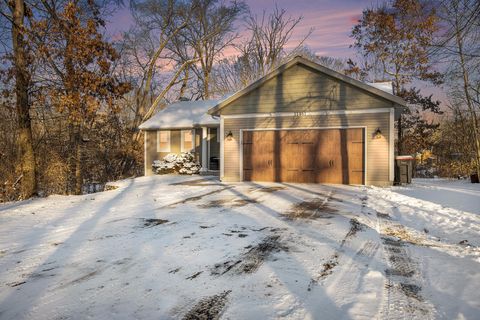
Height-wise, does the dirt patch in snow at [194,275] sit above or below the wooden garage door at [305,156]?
below

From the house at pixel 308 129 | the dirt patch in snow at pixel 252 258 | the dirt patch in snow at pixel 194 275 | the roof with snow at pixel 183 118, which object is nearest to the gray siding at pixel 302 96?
the house at pixel 308 129

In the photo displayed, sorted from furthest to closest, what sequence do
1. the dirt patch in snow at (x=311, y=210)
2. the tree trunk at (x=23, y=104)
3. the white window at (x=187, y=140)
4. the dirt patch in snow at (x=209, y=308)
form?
1. the white window at (x=187, y=140)
2. the tree trunk at (x=23, y=104)
3. the dirt patch in snow at (x=311, y=210)
4. the dirt patch in snow at (x=209, y=308)

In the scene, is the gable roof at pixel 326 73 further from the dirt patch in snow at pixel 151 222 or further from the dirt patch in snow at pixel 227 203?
the dirt patch in snow at pixel 151 222

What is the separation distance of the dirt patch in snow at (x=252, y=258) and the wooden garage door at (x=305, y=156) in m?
8.09

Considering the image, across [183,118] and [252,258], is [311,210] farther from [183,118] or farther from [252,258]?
[183,118]

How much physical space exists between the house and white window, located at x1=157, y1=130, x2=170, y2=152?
22.0 ft

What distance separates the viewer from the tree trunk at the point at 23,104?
10297 millimetres

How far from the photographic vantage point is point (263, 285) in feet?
9.81

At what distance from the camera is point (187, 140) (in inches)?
740

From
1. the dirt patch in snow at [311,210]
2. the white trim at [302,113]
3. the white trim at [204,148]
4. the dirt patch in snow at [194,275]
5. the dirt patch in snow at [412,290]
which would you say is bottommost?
the dirt patch in snow at [412,290]

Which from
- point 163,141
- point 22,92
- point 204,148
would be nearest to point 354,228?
point 22,92

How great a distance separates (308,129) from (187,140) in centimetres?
866

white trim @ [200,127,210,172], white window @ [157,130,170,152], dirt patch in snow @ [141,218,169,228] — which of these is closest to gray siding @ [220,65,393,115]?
white trim @ [200,127,210,172]

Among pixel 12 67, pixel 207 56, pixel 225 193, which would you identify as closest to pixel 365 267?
pixel 225 193
